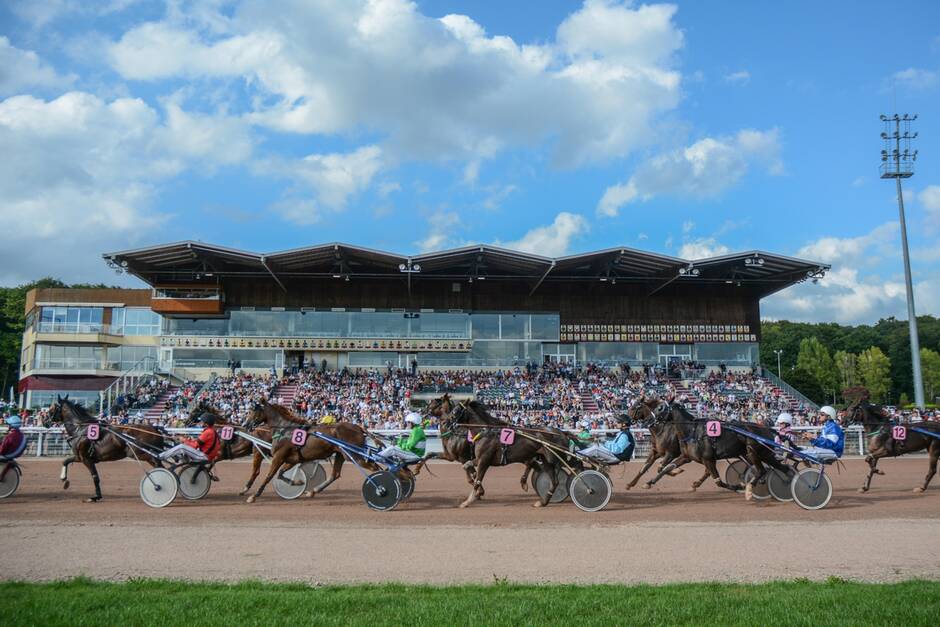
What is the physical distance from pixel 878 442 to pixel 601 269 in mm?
24373

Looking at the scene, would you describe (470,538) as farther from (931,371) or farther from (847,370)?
(931,371)

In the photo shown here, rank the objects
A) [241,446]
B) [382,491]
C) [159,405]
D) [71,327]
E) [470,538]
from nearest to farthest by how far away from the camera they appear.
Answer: [470,538] → [382,491] → [241,446] → [159,405] → [71,327]

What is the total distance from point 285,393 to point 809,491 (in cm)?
2673

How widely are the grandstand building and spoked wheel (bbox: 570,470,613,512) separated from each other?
86.0 feet

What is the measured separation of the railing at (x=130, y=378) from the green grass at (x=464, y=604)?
30905 millimetres

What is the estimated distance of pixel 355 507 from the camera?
39.9 ft

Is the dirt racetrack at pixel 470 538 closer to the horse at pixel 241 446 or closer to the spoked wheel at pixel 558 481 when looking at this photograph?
the spoked wheel at pixel 558 481

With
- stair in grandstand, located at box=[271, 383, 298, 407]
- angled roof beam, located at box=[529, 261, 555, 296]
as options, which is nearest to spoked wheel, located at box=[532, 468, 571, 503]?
stair in grandstand, located at box=[271, 383, 298, 407]

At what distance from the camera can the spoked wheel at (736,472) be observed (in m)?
13.8

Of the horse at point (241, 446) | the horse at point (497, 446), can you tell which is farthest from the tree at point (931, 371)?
the horse at point (241, 446)

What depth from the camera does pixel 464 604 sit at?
5977mm

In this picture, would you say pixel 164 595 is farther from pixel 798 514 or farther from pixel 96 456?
pixel 798 514

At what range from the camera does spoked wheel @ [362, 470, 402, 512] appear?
1166cm

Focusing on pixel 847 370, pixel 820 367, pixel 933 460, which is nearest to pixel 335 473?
pixel 933 460
